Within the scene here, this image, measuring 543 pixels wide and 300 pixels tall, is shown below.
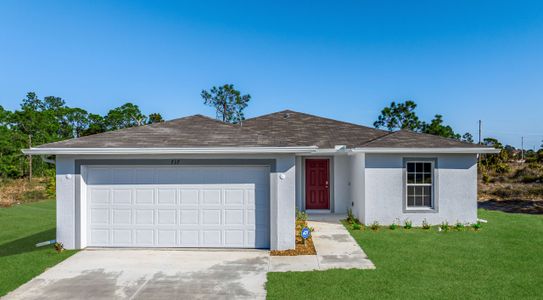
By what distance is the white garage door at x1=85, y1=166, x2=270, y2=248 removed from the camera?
26.5ft

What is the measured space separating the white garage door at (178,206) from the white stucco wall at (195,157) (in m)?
0.23

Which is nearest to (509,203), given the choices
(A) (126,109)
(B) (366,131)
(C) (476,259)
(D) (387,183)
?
(B) (366,131)

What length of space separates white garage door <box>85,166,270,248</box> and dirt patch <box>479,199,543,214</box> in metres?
15.2

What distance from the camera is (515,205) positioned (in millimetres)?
18109

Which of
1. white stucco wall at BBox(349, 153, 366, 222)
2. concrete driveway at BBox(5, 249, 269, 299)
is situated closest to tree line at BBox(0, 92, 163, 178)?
concrete driveway at BBox(5, 249, 269, 299)

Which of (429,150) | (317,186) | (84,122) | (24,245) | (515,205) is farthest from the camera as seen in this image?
(84,122)

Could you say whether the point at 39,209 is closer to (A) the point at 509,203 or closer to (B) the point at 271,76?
(B) the point at 271,76

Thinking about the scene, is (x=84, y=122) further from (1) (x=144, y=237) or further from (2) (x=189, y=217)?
(2) (x=189, y=217)

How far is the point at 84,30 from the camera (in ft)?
52.3

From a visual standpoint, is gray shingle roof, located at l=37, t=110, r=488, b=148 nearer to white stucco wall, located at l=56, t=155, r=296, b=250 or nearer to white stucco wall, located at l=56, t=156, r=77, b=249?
white stucco wall, located at l=56, t=155, r=296, b=250

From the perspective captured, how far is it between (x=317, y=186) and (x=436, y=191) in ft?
14.7

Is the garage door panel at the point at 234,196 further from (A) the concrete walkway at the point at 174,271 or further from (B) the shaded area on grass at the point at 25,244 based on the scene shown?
(B) the shaded area on grass at the point at 25,244

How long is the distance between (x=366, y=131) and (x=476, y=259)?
27.8 feet

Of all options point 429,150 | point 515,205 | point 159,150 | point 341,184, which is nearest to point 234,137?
point 159,150
